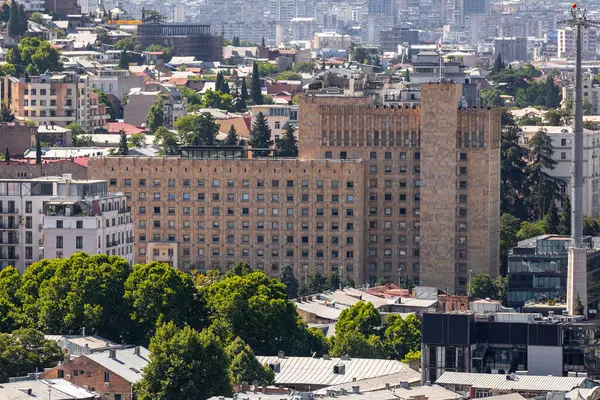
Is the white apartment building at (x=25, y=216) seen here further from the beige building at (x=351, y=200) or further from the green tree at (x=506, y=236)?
the green tree at (x=506, y=236)

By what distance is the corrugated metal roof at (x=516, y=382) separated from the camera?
4692 inches

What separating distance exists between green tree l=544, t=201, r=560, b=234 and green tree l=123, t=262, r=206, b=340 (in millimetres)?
49447

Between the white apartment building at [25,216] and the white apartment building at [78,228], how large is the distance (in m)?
3.21

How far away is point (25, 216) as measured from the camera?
171250mm

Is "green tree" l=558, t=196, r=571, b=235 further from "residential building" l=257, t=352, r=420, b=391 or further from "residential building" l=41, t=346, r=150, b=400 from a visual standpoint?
"residential building" l=41, t=346, r=150, b=400

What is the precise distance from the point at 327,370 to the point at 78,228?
1416 inches

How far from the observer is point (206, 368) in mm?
123938

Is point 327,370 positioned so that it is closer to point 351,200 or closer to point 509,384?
point 509,384

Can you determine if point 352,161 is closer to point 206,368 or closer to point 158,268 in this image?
point 158,268

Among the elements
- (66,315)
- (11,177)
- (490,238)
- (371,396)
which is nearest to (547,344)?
(371,396)

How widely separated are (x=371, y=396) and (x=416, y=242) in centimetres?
7046

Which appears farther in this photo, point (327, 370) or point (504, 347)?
point (327, 370)

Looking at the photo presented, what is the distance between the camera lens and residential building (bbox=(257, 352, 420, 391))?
128500 mm

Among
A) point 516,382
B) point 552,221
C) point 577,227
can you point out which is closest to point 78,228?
point 577,227
